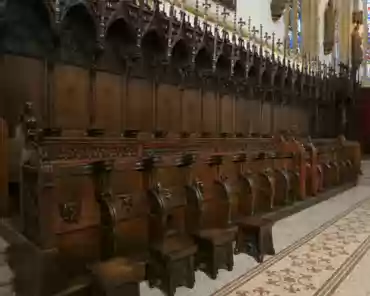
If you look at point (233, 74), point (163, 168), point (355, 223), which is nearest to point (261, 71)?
point (233, 74)

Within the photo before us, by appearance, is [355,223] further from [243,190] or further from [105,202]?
[105,202]

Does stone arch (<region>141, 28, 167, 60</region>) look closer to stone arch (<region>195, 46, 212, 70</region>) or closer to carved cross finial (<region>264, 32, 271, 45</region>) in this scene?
stone arch (<region>195, 46, 212, 70</region>)

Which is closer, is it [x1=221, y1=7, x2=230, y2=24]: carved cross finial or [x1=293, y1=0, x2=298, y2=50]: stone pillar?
[x1=221, y1=7, x2=230, y2=24]: carved cross finial

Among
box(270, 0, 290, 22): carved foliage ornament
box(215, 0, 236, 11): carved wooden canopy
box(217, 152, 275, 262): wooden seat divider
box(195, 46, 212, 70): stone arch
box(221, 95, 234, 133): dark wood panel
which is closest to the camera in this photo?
box(217, 152, 275, 262): wooden seat divider

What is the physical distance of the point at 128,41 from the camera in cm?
722

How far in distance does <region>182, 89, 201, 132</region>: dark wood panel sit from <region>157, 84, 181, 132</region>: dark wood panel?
215 mm

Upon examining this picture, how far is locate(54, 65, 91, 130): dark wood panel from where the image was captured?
20.0 ft

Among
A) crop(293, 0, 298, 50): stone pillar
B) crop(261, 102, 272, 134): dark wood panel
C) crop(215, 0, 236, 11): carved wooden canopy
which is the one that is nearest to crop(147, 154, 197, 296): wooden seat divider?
crop(215, 0, 236, 11): carved wooden canopy

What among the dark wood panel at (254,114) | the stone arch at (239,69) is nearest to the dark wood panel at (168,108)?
the stone arch at (239,69)

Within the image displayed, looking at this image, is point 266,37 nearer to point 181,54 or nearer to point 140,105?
point 181,54

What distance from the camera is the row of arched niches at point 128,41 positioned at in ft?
18.7

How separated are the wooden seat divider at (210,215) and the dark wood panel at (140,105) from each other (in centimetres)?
293

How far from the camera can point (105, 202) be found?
3.32 metres

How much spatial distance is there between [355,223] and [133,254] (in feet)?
12.7
